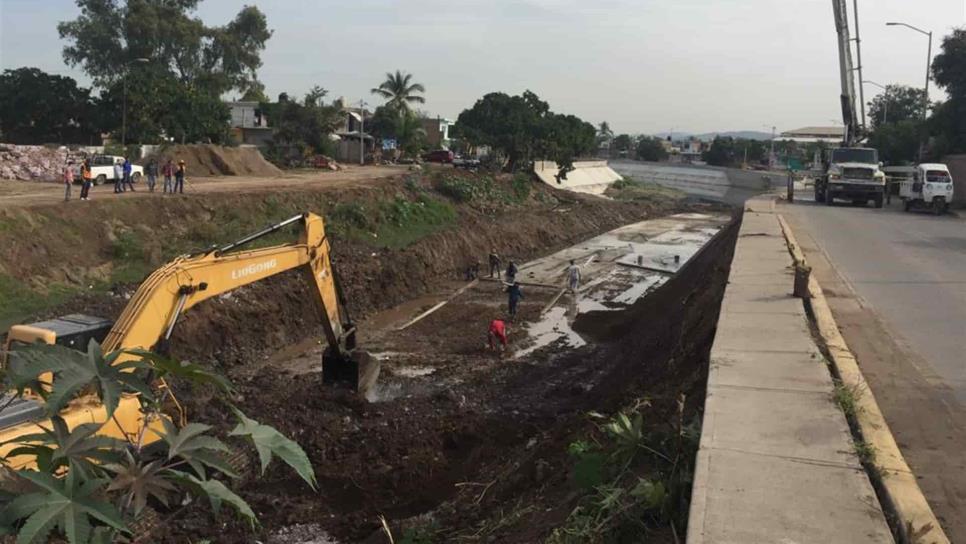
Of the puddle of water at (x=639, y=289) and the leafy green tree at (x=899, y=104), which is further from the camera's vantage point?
the leafy green tree at (x=899, y=104)

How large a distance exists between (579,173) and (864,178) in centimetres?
3411

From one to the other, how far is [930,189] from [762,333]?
30.2m

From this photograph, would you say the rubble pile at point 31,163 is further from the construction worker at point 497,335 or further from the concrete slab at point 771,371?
the concrete slab at point 771,371

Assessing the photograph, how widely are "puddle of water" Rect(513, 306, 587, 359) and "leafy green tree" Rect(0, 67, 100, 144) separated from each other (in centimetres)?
3892

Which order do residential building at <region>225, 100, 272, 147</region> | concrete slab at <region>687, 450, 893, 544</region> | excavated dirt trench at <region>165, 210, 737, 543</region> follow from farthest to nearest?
residential building at <region>225, 100, 272, 147</region>
excavated dirt trench at <region>165, 210, 737, 543</region>
concrete slab at <region>687, 450, 893, 544</region>

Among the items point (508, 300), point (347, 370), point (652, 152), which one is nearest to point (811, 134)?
point (652, 152)

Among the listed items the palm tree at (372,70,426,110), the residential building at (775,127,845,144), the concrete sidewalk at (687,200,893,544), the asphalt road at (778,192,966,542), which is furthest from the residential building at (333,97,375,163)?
the residential building at (775,127,845,144)

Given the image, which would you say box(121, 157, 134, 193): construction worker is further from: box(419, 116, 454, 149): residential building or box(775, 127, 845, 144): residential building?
box(775, 127, 845, 144): residential building

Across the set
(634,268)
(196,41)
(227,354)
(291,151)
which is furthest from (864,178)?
(196,41)

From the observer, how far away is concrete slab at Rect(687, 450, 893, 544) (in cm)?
461

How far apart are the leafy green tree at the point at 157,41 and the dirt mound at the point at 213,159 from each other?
1950 centimetres

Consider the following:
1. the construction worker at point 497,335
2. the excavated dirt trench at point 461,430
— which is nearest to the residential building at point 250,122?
the excavated dirt trench at point 461,430

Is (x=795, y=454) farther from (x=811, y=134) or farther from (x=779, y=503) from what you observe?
(x=811, y=134)

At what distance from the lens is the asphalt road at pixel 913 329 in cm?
651
